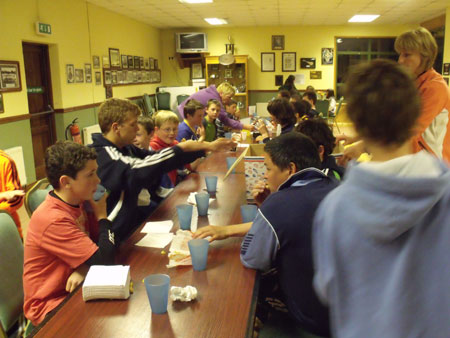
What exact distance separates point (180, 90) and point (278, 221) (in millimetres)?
10006

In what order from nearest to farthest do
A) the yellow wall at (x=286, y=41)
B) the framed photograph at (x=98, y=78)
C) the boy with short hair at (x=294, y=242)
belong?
the boy with short hair at (x=294, y=242)
the framed photograph at (x=98, y=78)
the yellow wall at (x=286, y=41)

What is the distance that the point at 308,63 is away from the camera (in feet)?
39.1

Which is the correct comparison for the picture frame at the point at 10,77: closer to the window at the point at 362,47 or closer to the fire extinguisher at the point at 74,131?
the fire extinguisher at the point at 74,131

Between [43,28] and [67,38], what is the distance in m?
0.84

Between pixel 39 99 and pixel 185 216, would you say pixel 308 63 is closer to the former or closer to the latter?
pixel 39 99

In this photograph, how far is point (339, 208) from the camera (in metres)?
0.82

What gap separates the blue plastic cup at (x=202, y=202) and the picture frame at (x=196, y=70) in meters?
10.2

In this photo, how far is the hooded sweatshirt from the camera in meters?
0.74

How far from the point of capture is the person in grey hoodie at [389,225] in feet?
2.44

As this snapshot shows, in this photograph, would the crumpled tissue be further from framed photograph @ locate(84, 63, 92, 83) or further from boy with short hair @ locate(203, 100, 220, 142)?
framed photograph @ locate(84, 63, 92, 83)

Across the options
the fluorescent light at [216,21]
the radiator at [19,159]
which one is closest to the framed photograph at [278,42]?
the fluorescent light at [216,21]

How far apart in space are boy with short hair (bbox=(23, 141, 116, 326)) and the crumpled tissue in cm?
38

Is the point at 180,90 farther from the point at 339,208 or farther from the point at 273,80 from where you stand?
the point at 339,208

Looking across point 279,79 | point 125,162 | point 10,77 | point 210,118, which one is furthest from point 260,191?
point 279,79
